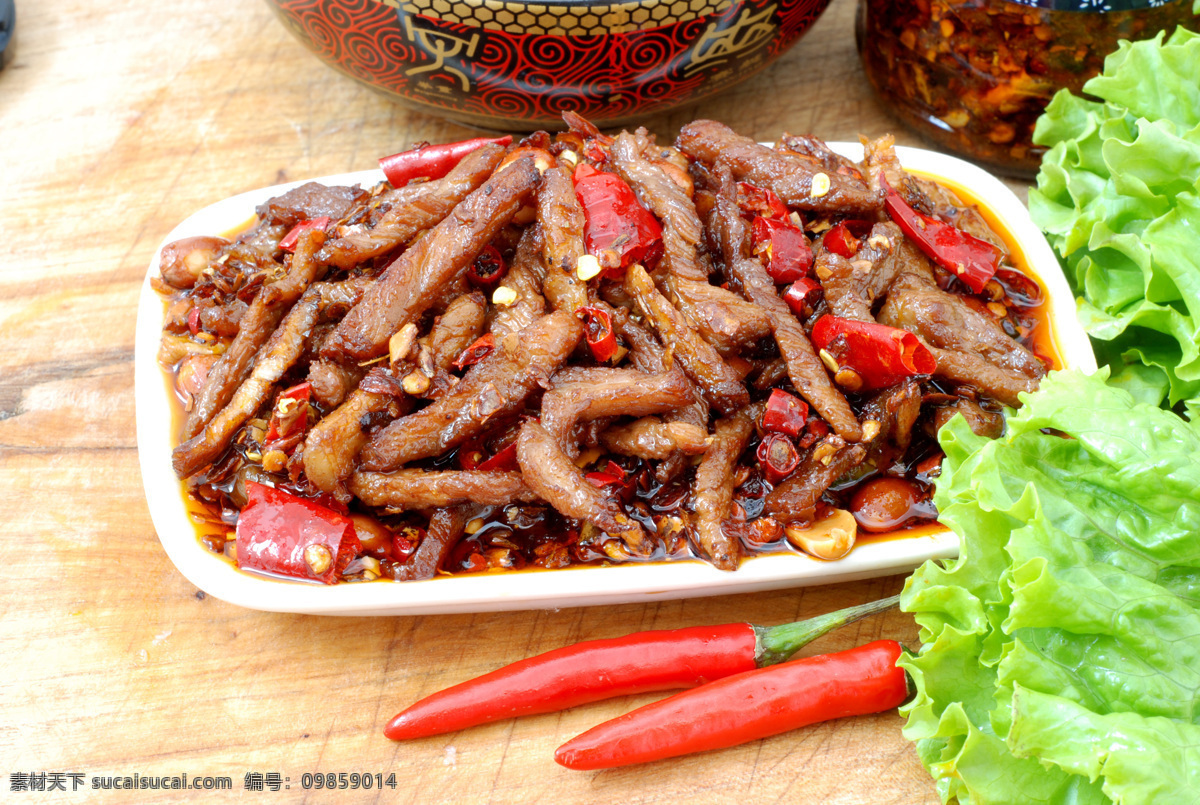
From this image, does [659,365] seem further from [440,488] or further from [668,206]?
[440,488]

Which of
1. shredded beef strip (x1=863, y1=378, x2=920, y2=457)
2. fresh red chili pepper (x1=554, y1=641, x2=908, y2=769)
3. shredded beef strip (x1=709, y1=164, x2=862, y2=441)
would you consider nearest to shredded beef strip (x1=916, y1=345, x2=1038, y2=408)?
shredded beef strip (x1=863, y1=378, x2=920, y2=457)

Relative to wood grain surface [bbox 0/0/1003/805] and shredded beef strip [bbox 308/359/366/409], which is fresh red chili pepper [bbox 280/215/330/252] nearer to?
shredded beef strip [bbox 308/359/366/409]

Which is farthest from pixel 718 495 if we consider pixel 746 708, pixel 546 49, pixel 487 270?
pixel 546 49

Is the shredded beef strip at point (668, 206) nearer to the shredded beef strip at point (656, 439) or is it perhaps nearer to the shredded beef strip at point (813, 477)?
the shredded beef strip at point (656, 439)

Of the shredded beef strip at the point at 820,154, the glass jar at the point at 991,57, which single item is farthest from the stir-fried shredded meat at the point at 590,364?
the glass jar at the point at 991,57

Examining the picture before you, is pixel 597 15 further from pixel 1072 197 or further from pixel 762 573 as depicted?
pixel 762 573

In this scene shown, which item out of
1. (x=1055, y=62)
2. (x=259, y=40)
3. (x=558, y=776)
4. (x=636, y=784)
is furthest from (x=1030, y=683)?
(x=259, y=40)
